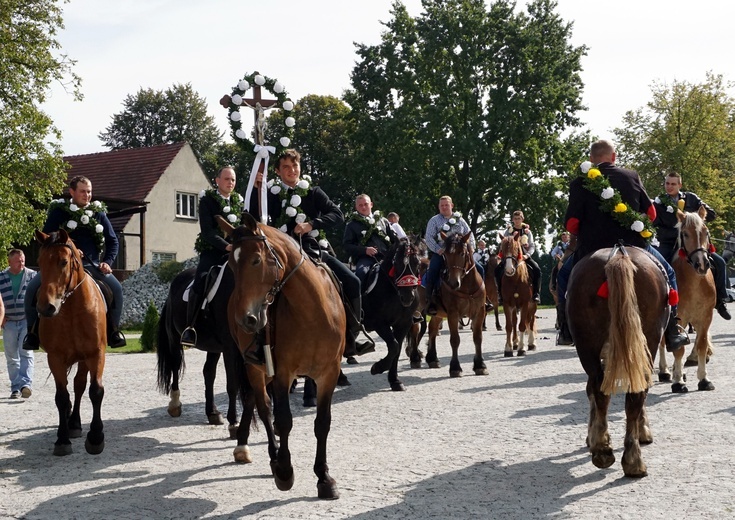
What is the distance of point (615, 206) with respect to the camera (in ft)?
27.3

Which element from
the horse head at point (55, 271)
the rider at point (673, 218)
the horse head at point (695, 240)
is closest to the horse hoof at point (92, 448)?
the horse head at point (55, 271)

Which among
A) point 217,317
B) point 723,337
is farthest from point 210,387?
point 723,337

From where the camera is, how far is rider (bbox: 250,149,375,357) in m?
8.98

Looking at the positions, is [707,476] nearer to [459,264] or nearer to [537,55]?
[459,264]

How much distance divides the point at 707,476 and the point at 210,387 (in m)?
5.95

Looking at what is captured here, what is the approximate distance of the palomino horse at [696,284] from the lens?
12.3 metres

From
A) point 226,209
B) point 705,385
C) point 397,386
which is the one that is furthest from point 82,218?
point 705,385

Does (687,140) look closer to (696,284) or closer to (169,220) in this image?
(169,220)

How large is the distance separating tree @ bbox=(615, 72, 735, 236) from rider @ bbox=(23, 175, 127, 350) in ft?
145

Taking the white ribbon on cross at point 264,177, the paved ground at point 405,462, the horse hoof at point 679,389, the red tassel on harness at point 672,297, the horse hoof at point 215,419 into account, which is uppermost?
the white ribbon on cross at point 264,177

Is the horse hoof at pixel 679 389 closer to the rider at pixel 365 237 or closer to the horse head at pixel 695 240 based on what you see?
the horse head at pixel 695 240

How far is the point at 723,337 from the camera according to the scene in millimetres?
21688

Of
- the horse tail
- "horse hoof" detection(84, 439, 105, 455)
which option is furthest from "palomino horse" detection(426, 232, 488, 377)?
the horse tail

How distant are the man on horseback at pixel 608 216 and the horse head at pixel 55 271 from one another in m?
5.04
